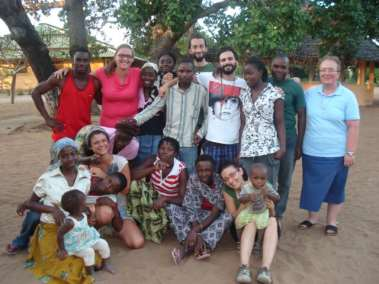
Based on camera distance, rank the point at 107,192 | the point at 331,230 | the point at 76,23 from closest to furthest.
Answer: the point at 107,192
the point at 331,230
the point at 76,23

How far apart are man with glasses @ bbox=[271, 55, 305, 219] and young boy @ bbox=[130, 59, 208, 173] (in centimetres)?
75

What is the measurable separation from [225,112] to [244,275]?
1.53 metres

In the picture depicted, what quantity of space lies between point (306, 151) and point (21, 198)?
3.84 m

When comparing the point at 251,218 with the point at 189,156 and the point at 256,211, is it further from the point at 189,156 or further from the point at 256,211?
the point at 189,156

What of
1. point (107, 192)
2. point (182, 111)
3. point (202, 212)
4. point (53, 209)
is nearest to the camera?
point (53, 209)

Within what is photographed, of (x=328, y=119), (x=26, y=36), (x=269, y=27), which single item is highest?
(x=269, y=27)

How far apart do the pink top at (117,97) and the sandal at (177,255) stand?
4.65ft

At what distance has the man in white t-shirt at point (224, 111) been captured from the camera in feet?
13.8

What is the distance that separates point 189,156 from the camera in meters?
4.44

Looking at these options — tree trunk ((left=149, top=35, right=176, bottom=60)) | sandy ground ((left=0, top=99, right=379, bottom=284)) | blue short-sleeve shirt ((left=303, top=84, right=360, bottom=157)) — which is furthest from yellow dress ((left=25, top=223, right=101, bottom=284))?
tree trunk ((left=149, top=35, right=176, bottom=60))

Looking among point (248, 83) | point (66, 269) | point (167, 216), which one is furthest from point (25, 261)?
point (248, 83)

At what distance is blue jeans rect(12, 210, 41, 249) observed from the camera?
4.03m

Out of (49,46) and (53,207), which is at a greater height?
(49,46)

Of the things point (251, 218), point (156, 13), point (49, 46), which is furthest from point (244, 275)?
point (49, 46)
